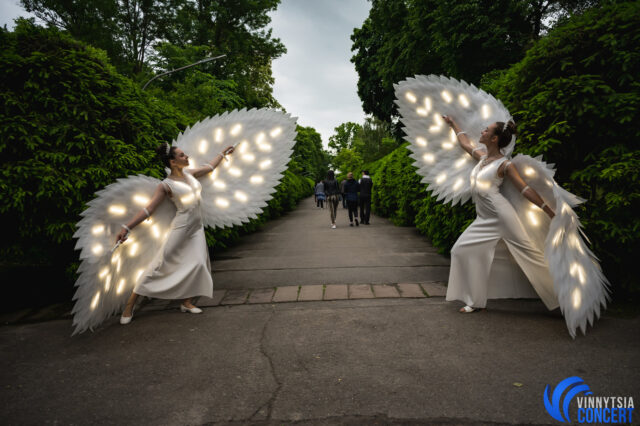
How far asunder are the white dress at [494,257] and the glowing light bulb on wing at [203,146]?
128 inches

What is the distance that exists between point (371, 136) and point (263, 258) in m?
52.2

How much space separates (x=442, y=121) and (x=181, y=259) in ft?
12.0

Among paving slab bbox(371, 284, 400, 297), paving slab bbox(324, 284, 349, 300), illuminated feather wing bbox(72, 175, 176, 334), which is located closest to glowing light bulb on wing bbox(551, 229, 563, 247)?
paving slab bbox(371, 284, 400, 297)

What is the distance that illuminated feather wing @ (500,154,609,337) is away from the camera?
3027mm

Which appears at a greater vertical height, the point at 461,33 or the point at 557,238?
the point at 461,33

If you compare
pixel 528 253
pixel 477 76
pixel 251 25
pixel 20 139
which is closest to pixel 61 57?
pixel 20 139

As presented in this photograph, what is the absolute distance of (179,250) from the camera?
3.91 m

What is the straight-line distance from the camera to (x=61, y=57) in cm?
444

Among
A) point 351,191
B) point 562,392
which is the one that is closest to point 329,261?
point 562,392

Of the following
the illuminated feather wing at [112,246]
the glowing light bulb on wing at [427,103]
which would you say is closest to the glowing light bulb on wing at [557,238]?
the glowing light bulb on wing at [427,103]

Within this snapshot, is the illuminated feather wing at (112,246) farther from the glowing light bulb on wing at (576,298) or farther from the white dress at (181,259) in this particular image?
the glowing light bulb on wing at (576,298)

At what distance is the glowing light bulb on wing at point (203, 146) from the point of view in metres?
4.11

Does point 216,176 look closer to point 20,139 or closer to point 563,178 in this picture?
point 20,139

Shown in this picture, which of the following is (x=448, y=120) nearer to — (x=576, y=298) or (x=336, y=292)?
(x=576, y=298)
